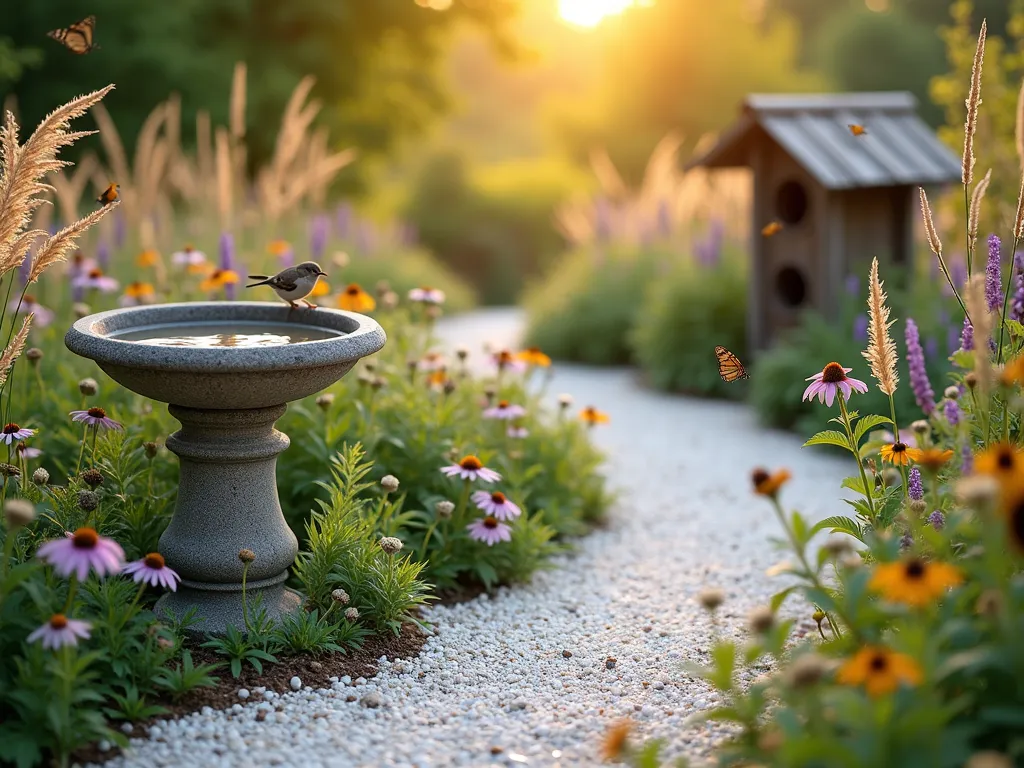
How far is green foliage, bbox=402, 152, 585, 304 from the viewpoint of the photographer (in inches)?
733

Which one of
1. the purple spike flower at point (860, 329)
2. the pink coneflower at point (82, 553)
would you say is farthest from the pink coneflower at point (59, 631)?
the purple spike flower at point (860, 329)

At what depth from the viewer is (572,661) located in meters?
3.46

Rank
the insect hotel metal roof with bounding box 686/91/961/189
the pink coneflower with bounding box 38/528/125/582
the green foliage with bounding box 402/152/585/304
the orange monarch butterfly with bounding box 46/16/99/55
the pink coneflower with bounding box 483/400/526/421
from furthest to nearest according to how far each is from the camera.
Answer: the green foliage with bounding box 402/152/585/304, the insect hotel metal roof with bounding box 686/91/961/189, the pink coneflower with bounding box 483/400/526/421, the orange monarch butterfly with bounding box 46/16/99/55, the pink coneflower with bounding box 38/528/125/582

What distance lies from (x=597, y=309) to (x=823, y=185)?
2.89 metres

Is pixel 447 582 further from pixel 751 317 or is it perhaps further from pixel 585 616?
pixel 751 317

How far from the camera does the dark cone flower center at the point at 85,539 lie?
2.41 m

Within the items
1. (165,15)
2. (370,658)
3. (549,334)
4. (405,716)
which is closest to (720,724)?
(405,716)

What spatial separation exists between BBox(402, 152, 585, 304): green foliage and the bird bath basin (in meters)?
15.2

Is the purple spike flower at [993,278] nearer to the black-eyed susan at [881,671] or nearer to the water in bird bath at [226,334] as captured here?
the black-eyed susan at [881,671]

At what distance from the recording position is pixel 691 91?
74.4 ft

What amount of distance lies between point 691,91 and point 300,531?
20.4 meters

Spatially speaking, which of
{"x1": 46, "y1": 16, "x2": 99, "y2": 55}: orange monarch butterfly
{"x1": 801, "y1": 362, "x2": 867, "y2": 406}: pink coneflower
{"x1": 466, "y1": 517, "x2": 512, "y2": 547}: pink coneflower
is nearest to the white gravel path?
{"x1": 466, "y1": 517, "x2": 512, "y2": 547}: pink coneflower

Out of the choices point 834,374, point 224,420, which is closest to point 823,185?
point 834,374

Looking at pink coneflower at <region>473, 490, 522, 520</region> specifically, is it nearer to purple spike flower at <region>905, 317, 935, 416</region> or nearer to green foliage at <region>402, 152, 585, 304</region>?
purple spike flower at <region>905, 317, 935, 416</region>
